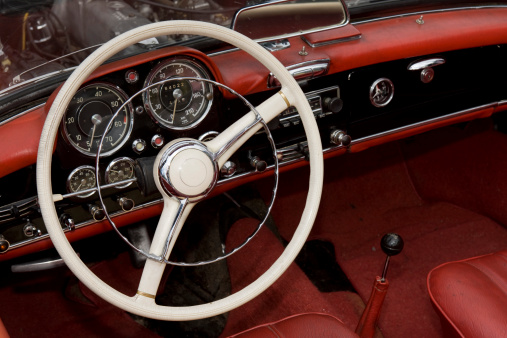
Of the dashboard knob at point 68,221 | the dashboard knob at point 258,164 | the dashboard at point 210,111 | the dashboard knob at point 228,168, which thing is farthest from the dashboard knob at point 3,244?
the dashboard knob at point 258,164

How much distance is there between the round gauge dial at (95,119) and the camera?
4.94 ft

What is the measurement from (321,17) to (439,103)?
0.61 m

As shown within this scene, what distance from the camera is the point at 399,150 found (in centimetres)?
296

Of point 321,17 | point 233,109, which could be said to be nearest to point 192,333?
point 233,109

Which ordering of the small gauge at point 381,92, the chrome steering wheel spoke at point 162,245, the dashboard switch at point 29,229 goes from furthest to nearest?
1. the small gauge at point 381,92
2. the dashboard switch at point 29,229
3. the chrome steering wheel spoke at point 162,245

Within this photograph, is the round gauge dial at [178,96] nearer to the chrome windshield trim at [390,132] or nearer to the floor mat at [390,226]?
the chrome windshield trim at [390,132]

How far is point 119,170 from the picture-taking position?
1629mm

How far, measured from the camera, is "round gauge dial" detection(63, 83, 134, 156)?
1.50m

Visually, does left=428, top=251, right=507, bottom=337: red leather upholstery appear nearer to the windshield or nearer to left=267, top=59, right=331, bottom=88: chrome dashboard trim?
left=267, top=59, right=331, bottom=88: chrome dashboard trim

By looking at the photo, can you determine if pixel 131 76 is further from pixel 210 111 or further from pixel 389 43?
pixel 389 43

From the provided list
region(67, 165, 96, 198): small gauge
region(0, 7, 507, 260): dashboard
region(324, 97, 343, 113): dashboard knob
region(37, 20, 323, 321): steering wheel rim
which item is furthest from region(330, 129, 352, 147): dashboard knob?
region(67, 165, 96, 198): small gauge

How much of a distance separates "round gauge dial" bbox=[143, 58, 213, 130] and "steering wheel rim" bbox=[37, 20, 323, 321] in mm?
231

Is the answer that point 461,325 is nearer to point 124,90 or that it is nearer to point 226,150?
point 226,150

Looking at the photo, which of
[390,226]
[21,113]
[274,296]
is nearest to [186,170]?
[21,113]
